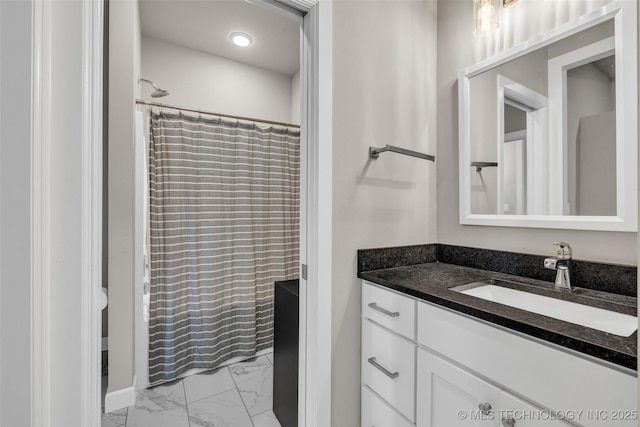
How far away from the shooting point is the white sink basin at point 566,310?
0.83 meters

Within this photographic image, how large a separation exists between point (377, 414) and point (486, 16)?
6.07 feet

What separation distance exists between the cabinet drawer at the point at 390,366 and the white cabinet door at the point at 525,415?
306mm

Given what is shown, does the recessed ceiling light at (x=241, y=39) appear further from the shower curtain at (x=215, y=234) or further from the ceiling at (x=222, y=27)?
the shower curtain at (x=215, y=234)

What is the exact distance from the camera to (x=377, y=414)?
122cm

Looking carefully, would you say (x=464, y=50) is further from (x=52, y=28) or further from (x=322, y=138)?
(x=52, y=28)

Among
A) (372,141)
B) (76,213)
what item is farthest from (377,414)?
(76,213)

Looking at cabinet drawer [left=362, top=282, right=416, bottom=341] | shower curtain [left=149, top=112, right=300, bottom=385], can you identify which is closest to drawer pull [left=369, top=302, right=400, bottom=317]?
cabinet drawer [left=362, top=282, right=416, bottom=341]

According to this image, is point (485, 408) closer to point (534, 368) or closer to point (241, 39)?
point (534, 368)

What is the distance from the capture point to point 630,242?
3.26ft

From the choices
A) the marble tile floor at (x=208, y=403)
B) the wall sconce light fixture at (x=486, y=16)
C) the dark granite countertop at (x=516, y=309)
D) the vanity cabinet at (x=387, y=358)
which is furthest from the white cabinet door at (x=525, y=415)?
the wall sconce light fixture at (x=486, y=16)

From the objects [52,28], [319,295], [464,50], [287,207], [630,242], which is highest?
[464,50]

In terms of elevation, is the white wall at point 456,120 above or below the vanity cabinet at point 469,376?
above
